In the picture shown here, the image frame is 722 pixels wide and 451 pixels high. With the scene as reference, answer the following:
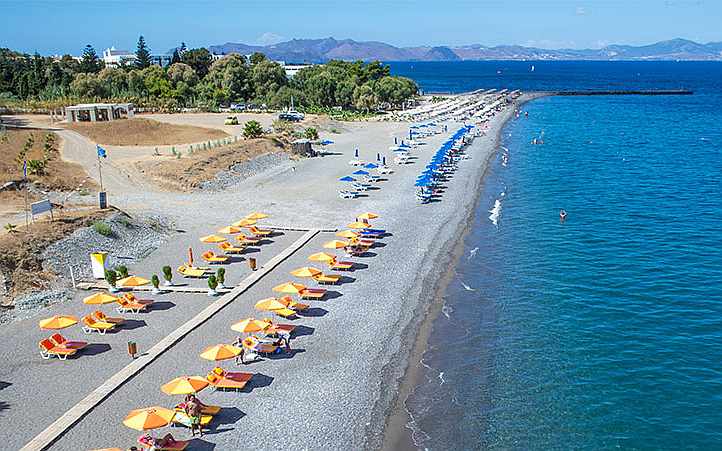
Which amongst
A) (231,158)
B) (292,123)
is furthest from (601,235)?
(292,123)

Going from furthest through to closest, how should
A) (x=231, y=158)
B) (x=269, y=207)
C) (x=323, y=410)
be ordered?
(x=231, y=158) < (x=269, y=207) < (x=323, y=410)

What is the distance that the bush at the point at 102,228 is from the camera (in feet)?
116

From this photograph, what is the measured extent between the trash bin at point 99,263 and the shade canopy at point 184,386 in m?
12.5

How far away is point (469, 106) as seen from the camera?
400ft

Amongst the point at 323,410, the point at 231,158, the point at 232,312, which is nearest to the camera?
the point at 323,410

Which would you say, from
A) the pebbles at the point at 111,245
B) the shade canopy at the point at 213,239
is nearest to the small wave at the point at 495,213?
the shade canopy at the point at 213,239

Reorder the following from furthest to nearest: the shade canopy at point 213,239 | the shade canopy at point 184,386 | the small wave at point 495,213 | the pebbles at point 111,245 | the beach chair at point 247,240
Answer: the small wave at point 495,213 → the beach chair at point 247,240 → the shade canopy at point 213,239 → the pebbles at point 111,245 → the shade canopy at point 184,386

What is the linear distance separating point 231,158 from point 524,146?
124 feet

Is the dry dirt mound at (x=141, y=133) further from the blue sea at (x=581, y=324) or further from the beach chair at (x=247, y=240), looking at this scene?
the beach chair at (x=247, y=240)

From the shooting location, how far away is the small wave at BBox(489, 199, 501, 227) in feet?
144

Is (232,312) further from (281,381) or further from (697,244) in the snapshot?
(697,244)

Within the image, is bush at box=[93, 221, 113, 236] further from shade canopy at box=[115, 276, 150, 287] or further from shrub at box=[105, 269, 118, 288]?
shade canopy at box=[115, 276, 150, 287]

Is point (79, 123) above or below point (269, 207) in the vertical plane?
above

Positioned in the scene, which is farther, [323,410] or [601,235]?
[601,235]
